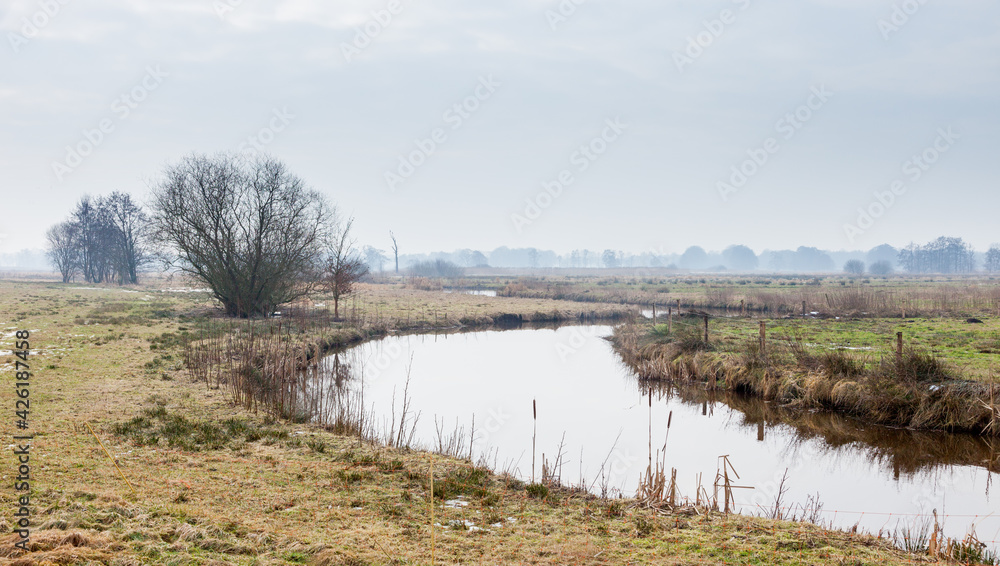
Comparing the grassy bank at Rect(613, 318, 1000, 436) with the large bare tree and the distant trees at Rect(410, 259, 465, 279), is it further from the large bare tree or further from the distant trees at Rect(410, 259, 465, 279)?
the distant trees at Rect(410, 259, 465, 279)

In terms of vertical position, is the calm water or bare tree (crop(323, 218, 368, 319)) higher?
bare tree (crop(323, 218, 368, 319))

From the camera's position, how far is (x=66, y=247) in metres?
68.3

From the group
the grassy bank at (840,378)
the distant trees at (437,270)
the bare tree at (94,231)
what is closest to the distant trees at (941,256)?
the distant trees at (437,270)

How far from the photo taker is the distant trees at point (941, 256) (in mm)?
157000

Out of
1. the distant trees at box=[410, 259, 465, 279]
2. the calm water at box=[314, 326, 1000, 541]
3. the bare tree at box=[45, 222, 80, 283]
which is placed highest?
the bare tree at box=[45, 222, 80, 283]

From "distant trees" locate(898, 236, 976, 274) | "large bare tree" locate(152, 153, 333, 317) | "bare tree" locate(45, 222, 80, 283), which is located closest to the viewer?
"large bare tree" locate(152, 153, 333, 317)

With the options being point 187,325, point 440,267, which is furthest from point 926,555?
point 440,267

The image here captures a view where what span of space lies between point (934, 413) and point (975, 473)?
8.86 feet

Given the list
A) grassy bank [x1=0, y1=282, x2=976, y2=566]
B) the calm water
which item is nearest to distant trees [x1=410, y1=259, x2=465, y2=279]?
the calm water

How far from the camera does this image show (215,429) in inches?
390

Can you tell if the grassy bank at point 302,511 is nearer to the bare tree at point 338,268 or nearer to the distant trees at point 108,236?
the bare tree at point 338,268

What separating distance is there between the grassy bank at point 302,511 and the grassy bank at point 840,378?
8.74 metres

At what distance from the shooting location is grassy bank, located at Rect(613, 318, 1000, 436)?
12766 millimetres

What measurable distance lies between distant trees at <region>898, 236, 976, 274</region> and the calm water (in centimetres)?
18037
